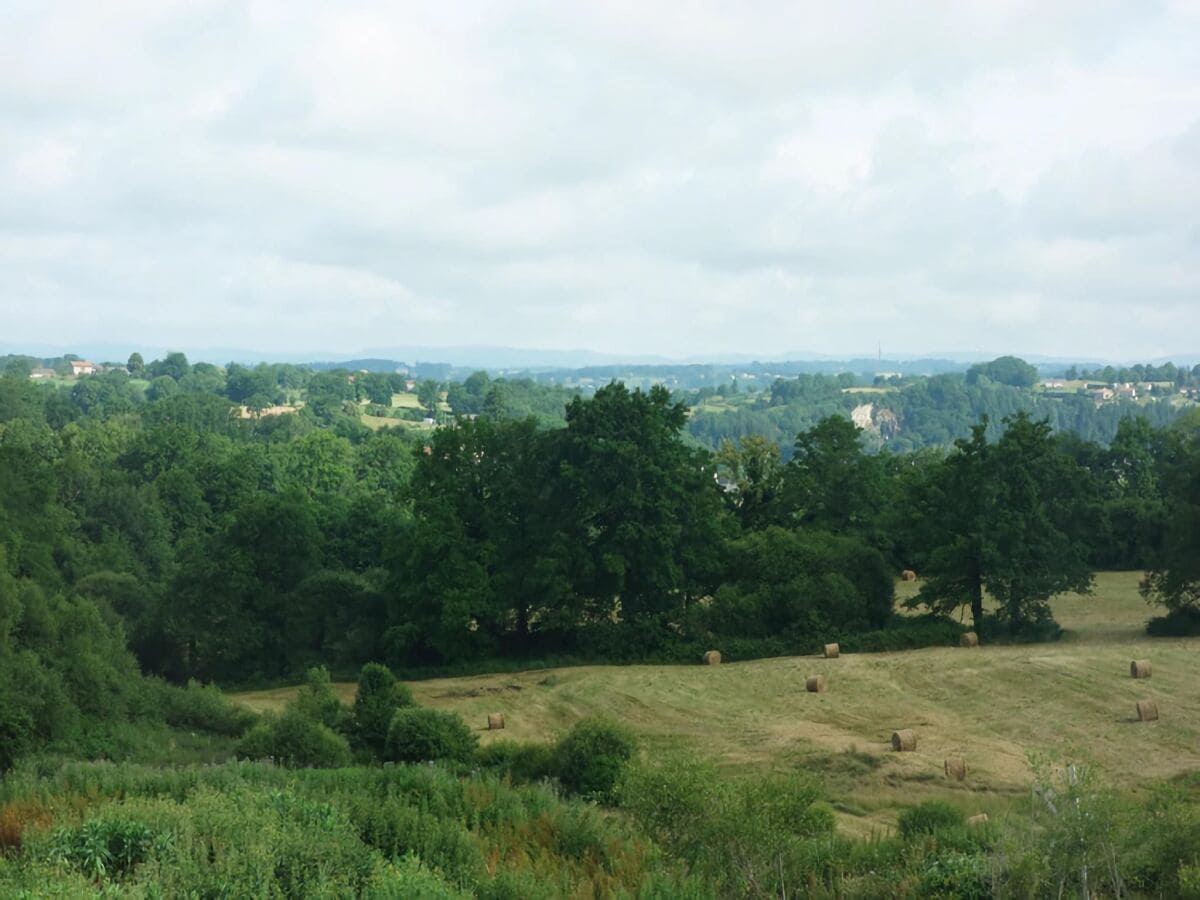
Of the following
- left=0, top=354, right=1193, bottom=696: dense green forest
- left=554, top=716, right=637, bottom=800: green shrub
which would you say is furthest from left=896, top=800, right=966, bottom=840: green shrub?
left=0, top=354, right=1193, bottom=696: dense green forest

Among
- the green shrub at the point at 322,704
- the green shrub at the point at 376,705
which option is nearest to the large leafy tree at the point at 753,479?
the green shrub at the point at 376,705

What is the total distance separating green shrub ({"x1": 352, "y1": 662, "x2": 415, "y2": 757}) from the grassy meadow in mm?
3106

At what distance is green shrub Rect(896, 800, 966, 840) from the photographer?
58.0 ft

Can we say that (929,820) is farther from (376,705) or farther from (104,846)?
(376,705)

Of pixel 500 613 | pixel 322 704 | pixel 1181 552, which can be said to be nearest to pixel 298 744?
pixel 322 704

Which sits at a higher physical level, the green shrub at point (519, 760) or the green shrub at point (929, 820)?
the green shrub at point (929, 820)

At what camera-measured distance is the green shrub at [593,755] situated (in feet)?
72.5

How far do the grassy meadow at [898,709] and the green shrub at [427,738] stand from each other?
4.55 m

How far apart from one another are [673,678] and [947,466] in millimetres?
12816

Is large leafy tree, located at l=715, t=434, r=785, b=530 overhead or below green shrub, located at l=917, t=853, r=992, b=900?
overhead

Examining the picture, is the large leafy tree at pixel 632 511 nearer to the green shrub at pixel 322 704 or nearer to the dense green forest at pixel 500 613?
the dense green forest at pixel 500 613

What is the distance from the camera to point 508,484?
4212cm

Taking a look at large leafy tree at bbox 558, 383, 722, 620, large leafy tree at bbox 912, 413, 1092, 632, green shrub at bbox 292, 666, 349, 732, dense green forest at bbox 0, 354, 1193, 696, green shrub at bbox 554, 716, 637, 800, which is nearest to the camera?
green shrub at bbox 554, 716, 637, 800

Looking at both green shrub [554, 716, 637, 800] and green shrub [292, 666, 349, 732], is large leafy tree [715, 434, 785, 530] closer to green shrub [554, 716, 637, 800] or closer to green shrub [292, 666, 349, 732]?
green shrub [292, 666, 349, 732]
